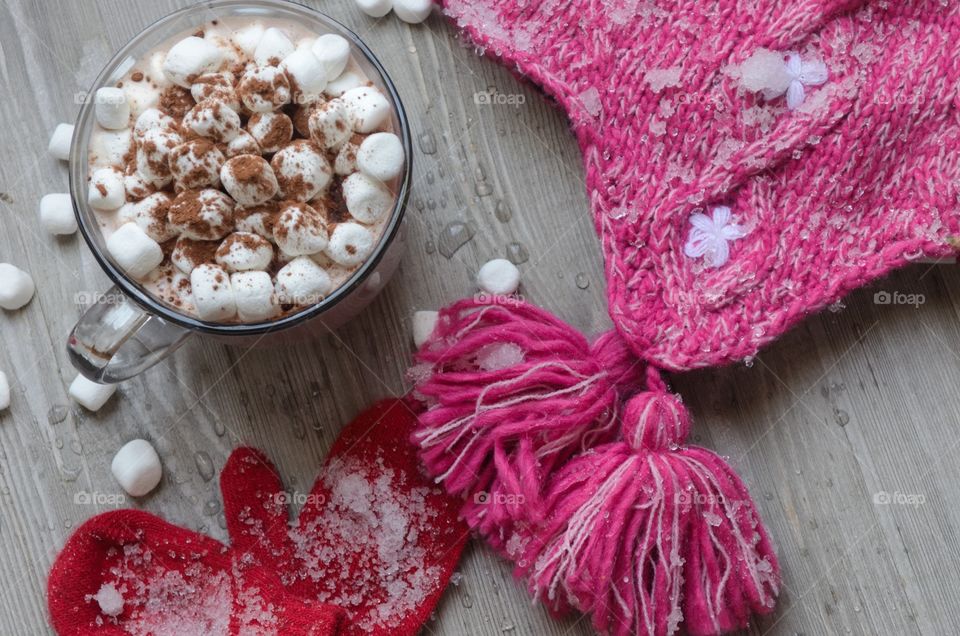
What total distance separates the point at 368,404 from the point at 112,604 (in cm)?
31

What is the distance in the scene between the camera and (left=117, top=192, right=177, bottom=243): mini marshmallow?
0.68m

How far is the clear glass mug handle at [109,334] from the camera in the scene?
0.72 metres

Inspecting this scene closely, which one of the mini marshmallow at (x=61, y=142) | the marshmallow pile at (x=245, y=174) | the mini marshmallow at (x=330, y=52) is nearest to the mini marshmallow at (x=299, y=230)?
the marshmallow pile at (x=245, y=174)

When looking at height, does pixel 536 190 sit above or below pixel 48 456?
above

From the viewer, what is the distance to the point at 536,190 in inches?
34.8

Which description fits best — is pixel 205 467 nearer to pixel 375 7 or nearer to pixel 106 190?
pixel 106 190

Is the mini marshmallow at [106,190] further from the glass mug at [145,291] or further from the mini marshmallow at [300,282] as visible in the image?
the mini marshmallow at [300,282]

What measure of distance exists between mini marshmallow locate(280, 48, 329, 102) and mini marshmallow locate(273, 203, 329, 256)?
0.09 meters

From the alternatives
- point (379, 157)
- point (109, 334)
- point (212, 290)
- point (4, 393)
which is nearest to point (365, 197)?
point (379, 157)

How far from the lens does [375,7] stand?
87 cm

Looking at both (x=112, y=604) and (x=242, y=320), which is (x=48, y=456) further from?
(x=242, y=320)

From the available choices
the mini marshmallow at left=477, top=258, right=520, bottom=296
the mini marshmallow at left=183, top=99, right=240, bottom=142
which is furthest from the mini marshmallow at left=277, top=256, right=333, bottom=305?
the mini marshmallow at left=477, top=258, right=520, bottom=296

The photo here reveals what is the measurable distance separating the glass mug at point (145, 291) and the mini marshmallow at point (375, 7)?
0.15 metres

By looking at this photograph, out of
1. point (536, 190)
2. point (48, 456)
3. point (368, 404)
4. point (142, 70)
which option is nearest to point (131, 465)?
point (48, 456)
